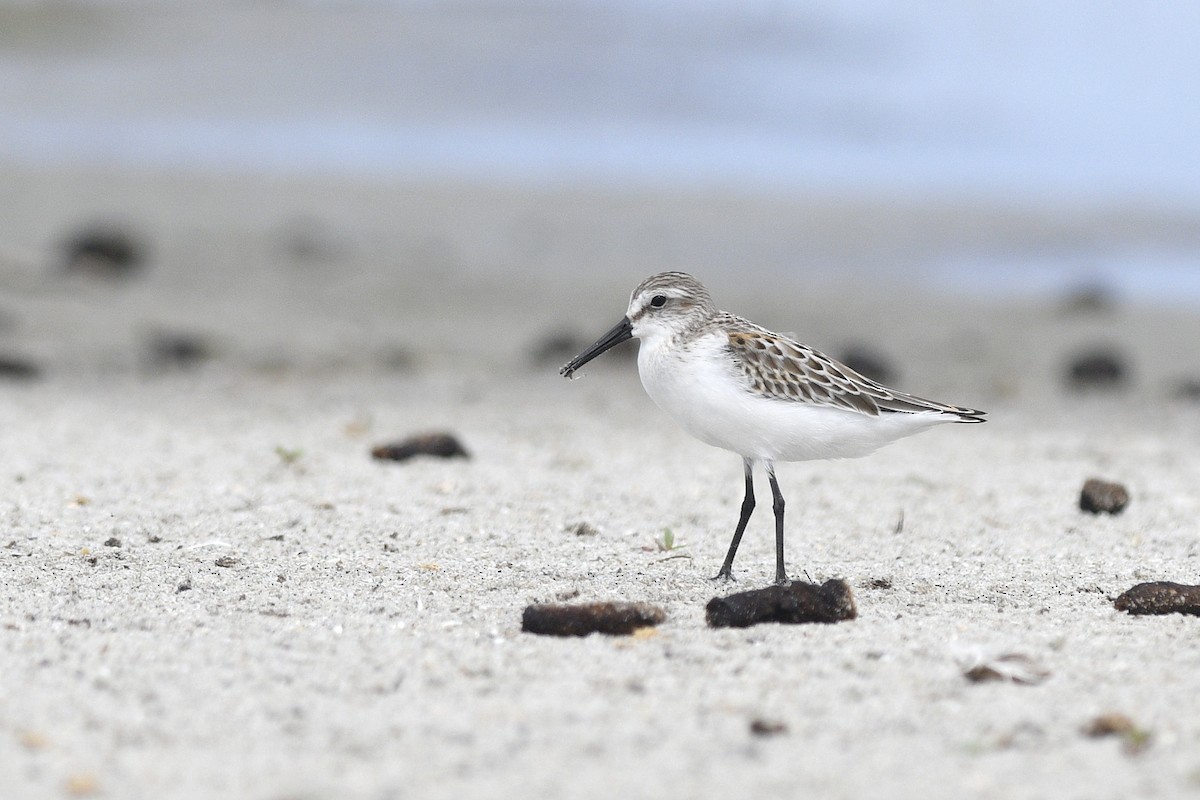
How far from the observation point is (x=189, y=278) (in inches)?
556

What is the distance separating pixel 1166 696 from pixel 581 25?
27.3 metres

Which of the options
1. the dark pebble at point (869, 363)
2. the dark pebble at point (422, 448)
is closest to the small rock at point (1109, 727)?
the dark pebble at point (422, 448)

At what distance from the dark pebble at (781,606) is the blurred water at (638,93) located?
589 inches

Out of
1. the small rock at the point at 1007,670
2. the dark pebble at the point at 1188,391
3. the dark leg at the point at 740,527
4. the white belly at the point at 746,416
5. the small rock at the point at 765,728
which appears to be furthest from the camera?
the dark pebble at the point at 1188,391

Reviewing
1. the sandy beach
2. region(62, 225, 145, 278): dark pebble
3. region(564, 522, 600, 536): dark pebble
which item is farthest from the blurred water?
region(564, 522, 600, 536): dark pebble

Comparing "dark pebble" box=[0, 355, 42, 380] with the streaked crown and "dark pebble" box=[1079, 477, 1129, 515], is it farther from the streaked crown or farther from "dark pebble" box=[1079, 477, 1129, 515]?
"dark pebble" box=[1079, 477, 1129, 515]

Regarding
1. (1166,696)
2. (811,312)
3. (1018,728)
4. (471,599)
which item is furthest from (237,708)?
(811,312)

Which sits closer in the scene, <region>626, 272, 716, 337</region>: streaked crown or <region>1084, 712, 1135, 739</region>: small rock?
<region>1084, 712, 1135, 739</region>: small rock

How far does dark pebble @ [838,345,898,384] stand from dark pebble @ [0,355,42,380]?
17.8ft

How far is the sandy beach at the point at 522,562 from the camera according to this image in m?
3.77

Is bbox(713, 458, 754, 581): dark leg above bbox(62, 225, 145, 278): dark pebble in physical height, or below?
below

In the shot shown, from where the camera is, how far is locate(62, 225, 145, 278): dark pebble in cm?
1337

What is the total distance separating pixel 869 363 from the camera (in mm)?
10461

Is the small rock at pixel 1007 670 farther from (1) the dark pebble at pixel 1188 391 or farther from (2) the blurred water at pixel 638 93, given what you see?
(2) the blurred water at pixel 638 93
